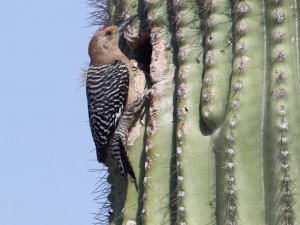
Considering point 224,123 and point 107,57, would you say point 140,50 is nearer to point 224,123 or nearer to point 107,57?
point 107,57

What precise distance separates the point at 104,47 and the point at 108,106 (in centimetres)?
59

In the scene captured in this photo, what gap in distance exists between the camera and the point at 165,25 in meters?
4.12

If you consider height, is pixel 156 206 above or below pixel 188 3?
below

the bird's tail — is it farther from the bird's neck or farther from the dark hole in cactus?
the bird's neck

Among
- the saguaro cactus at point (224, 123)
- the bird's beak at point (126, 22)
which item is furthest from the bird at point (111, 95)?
the saguaro cactus at point (224, 123)

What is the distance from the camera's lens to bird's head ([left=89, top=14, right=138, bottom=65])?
16.5 ft

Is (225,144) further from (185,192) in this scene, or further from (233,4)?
(233,4)

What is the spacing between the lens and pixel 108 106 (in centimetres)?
483

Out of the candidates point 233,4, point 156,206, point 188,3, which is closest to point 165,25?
point 188,3

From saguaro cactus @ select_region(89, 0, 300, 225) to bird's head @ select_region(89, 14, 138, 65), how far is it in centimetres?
101

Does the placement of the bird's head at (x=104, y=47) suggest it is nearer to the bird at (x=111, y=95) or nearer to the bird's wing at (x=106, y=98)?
the bird at (x=111, y=95)

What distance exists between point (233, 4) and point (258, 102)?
0.53m

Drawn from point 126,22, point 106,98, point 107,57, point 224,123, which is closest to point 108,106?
point 106,98

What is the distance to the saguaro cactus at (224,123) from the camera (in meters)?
3.14
